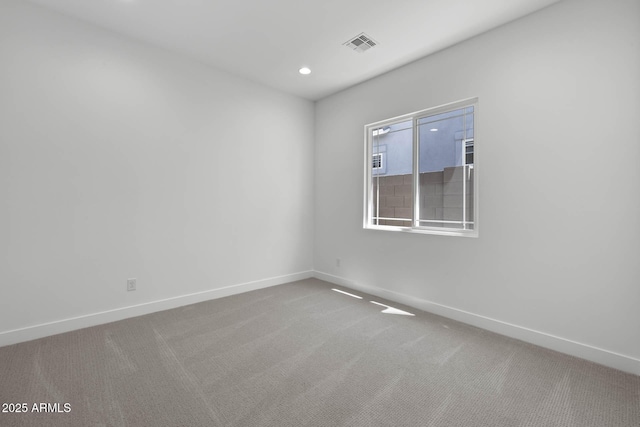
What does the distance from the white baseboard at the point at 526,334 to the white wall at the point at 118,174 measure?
192 centimetres

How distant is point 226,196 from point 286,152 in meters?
1.18

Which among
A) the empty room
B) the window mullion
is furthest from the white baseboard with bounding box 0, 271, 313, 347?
the window mullion

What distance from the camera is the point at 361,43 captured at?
2.93 m

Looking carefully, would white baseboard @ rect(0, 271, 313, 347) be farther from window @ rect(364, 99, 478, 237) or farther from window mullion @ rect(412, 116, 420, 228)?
window mullion @ rect(412, 116, 420, 228)

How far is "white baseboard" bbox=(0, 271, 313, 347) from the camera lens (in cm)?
238

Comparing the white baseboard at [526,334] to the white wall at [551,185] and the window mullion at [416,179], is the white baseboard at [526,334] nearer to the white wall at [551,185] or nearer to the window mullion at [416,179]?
the white wall at [551,185]

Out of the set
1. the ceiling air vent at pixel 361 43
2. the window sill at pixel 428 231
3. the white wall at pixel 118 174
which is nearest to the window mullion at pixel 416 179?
the window sill at pixel 428 231

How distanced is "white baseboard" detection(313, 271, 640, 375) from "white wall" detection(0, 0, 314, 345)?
6.31 feet

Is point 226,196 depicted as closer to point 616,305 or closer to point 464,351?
point 464,351

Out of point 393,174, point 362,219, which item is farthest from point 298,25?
point 362,219

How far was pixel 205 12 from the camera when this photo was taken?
251 centimetres

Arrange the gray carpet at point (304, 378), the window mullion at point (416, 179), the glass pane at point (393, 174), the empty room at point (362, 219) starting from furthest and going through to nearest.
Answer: the glass pane at point (393, 174), the window mullion at point (416, 179), the empty room at point (362, 219), the gray carpet at point (304, 378)

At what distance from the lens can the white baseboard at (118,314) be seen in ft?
7.80

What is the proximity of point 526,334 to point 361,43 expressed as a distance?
3.17m
